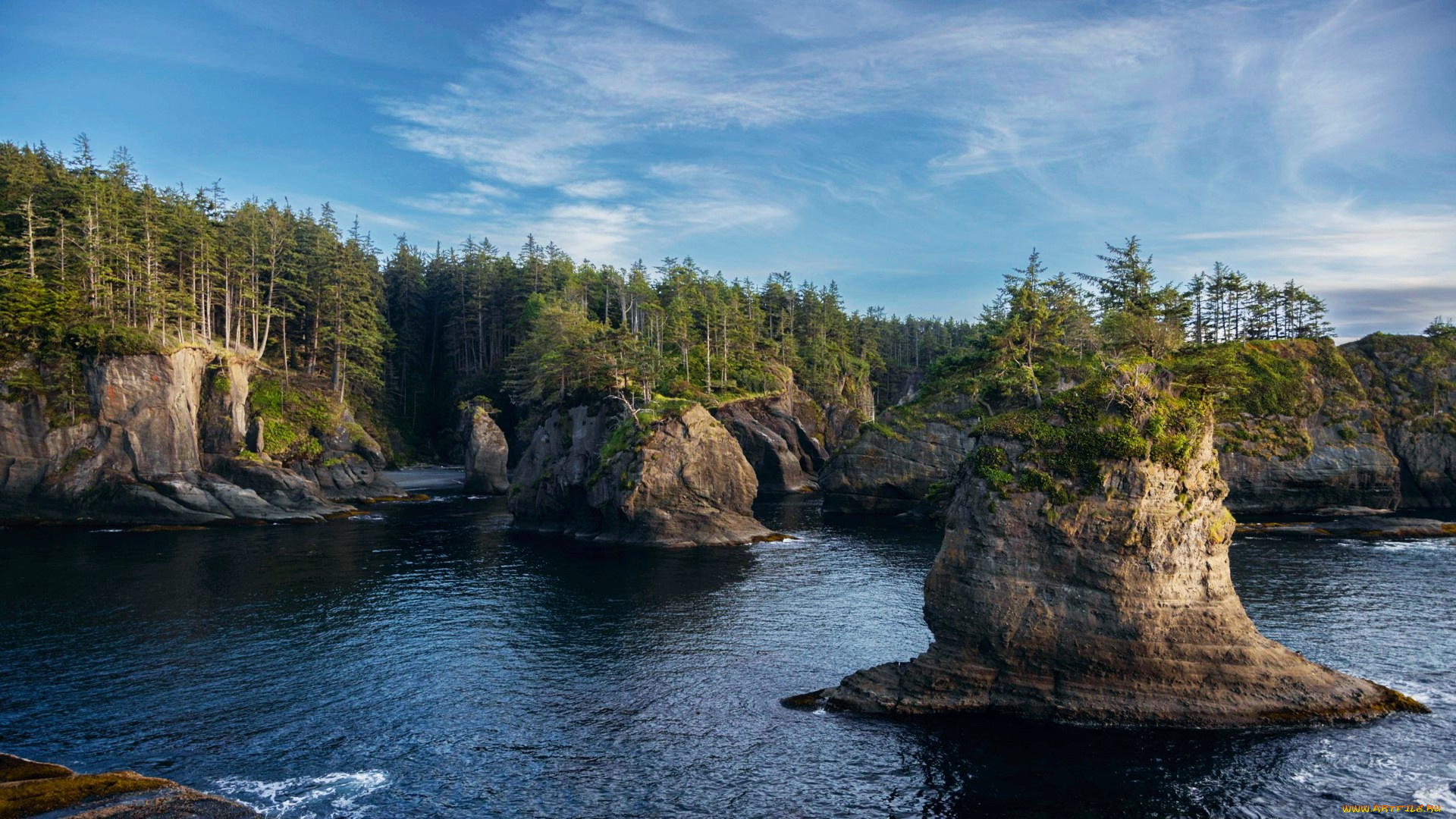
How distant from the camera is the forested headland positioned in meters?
65.3

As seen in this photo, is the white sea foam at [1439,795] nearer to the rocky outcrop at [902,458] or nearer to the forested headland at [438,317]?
the forested headland at [438,317]

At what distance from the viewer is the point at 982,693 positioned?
2497cm

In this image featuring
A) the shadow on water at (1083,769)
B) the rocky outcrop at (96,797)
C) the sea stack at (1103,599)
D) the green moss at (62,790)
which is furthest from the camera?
the sea stack at (1103,599)

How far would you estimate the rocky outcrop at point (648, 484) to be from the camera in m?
57.8

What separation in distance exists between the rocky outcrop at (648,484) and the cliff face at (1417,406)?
63.0 m

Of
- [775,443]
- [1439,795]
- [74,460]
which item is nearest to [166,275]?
[74,460]

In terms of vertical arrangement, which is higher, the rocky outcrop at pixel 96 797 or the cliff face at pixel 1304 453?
the cliff face at pixel 1304 453

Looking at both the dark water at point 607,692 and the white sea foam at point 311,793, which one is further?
the dark water at point 607,692

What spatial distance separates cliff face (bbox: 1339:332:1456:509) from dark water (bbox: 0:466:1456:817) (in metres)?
26.0

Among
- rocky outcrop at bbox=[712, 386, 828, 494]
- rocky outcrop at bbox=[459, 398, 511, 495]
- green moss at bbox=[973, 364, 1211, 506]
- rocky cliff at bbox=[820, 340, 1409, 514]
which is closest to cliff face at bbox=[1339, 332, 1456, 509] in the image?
rocky cliff at bbox=[820, 340, 1409, 514]

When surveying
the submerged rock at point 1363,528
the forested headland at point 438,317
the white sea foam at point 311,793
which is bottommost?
the white sea foam at point 311,793

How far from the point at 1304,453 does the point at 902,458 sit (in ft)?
117

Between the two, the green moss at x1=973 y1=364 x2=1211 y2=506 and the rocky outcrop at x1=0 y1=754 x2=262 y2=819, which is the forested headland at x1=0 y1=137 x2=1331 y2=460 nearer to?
the green moss at x1=973 y1=364 x2=1211 y2=506

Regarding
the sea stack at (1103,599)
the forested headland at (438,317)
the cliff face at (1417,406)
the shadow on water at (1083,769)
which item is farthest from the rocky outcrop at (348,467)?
the cliff face at (1417,406)
